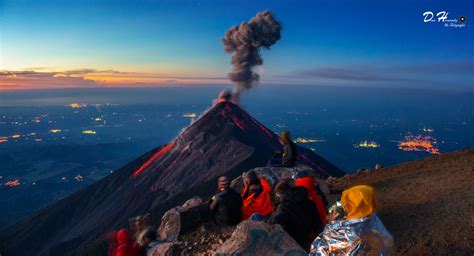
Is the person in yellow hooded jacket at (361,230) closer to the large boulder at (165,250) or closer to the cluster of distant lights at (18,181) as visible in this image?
the large boulder at (165,250)

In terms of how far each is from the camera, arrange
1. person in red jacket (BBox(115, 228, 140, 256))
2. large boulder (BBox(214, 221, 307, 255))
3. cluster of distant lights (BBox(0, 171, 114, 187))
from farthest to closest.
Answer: cluster of distant lights (BBox(0, 171, 114, 187)) < person in red jacket (BBox(115, 228, 140, 256)) < large boulder (BBox(214, 221, 307, 255))

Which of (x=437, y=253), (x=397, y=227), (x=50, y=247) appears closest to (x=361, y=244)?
(x=437, y=253)

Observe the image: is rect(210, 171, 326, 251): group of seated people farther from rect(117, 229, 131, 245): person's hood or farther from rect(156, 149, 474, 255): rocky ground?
rect(117, 229, 131, 245): person's hood

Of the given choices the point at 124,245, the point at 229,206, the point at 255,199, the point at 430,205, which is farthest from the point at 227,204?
the point at 430,205

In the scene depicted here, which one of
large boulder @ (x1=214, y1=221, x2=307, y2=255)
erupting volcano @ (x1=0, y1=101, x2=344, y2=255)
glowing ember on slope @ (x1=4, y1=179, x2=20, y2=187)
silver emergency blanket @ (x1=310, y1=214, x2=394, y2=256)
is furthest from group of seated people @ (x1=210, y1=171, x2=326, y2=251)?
glowing ember on slope @ (x1=4, y1=179, x2=20, y2=187)

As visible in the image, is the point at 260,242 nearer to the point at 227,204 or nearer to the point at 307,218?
the point at 307,218

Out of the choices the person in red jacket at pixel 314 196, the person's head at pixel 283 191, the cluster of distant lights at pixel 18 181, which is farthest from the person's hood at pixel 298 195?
the cluster of distant lights at pixel 18 181
